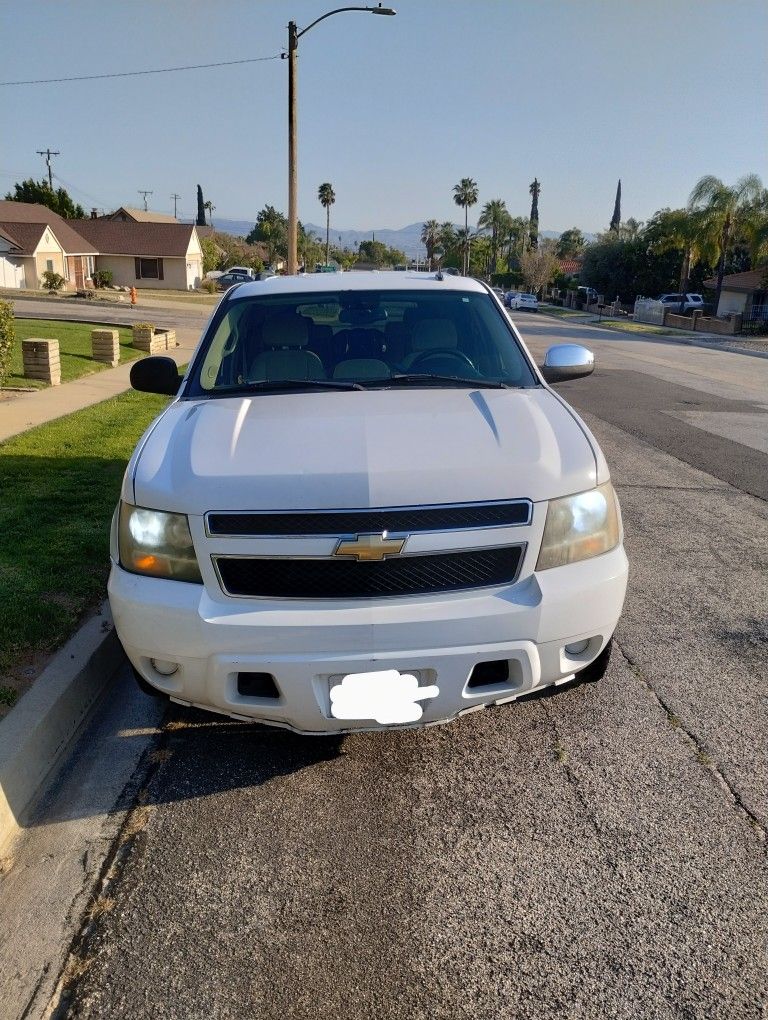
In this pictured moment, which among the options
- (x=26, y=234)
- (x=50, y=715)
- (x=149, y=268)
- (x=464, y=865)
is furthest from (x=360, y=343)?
(x=149, y=268)

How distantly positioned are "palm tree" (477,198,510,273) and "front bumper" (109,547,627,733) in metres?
124

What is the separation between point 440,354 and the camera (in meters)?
4.43

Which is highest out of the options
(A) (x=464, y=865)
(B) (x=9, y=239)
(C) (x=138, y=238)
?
(C) (x=138, y=238)

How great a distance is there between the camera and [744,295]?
2020 inches

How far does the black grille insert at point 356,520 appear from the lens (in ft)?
9.24

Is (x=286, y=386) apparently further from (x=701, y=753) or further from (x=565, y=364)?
(x=701, y=753)

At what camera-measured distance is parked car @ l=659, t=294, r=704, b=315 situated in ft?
170

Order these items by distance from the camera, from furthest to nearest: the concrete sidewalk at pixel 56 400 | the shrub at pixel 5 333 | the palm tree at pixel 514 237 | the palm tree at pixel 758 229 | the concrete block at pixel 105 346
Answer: the palm tree at pixel 514 237
the palm tree at pixel 758 229
the concrete block at pixel 105 346
the shrub at pixel 5 333
the concrete sidewalk at pixel 56 400

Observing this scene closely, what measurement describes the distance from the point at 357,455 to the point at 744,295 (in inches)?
2144

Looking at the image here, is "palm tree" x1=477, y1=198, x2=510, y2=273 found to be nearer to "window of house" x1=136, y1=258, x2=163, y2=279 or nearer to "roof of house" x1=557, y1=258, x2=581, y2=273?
"roof of house" x1=557, y1=258, x2=581, y2=273

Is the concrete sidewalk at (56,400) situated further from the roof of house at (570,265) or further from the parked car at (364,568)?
the roof of house at (570,265)

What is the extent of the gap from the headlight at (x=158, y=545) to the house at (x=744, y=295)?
164ft

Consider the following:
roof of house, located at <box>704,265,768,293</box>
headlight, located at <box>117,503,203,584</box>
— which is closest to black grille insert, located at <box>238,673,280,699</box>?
headlight, located at <box>117,503,203,584</box>

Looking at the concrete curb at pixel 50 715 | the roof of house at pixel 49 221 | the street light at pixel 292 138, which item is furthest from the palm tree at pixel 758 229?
the concrete curb at pixel 50 715
